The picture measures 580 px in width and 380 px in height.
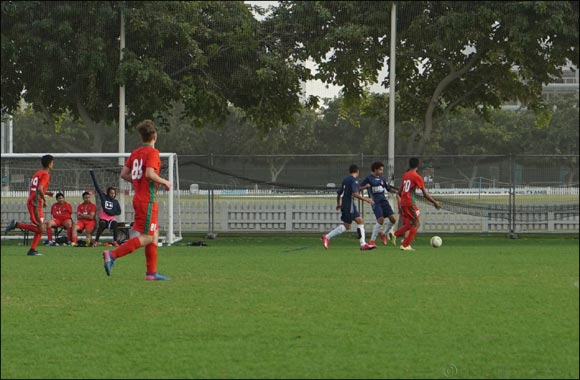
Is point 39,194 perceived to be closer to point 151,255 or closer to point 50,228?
point 50,228

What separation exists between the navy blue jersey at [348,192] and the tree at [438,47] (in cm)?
738

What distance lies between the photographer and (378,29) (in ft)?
86.1

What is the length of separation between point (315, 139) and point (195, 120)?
11.7 metres

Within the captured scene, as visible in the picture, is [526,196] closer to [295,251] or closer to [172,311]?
[295,251]

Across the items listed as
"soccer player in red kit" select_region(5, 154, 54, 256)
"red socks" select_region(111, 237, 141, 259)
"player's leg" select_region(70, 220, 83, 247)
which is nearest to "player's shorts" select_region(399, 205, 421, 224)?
"soccer player in red kit" select_region(5, 154, 54, 256)

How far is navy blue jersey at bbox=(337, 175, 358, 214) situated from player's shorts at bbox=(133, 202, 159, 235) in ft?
26.4

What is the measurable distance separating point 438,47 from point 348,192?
7.71m

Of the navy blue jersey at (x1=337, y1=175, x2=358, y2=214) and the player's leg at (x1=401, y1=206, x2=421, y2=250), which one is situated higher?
the navy blue jersey at (x1=337, y1=175, x2=358, y2=214)

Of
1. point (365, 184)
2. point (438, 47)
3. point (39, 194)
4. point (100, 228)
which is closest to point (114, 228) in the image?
point (100, 228)

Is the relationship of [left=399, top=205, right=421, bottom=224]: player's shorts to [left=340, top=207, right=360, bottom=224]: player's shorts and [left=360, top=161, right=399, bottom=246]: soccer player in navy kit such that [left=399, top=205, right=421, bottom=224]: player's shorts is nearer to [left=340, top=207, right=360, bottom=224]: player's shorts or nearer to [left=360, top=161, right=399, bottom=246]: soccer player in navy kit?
[left=360, top=161, right=399, bottom=246]: soccer player in navy kit

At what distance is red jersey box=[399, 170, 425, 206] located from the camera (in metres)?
18.8

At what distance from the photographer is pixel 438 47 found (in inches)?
1009

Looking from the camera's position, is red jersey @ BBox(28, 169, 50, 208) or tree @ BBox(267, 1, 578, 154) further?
tree @ BBox(267, 1, 578, 154)

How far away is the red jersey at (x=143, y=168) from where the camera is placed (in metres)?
11.7
